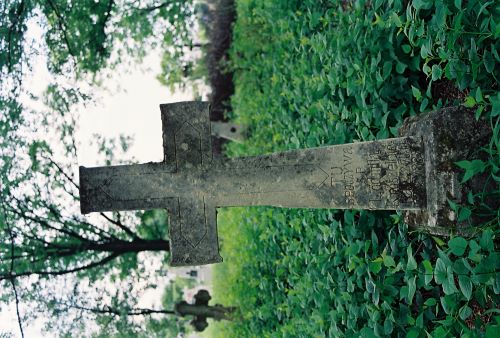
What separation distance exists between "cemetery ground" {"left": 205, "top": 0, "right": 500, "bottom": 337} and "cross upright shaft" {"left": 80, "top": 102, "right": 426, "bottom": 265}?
0.71m

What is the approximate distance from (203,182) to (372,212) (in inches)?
63.4

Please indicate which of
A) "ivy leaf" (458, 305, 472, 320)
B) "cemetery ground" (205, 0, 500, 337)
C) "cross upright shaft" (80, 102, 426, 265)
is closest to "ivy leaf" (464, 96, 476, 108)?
"cemetery ground" (205, 0, 500, 337)

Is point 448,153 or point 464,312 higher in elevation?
point 448,153

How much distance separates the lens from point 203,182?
155 inches

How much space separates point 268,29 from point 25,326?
6750mm

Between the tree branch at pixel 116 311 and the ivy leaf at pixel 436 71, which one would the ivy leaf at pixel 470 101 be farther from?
the tree branch at pixel 116 311

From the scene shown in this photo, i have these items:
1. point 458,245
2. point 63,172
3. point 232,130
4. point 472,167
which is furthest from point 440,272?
point 232,130

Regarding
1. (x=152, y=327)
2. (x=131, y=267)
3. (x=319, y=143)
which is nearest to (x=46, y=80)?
(x=131, y=267)

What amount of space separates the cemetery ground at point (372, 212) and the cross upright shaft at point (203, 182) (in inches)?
27.9

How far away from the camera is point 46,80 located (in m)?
9.45

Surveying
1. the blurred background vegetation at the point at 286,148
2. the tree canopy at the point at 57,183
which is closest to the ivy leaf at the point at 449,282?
the blurred background vegetation at the point at 286,148

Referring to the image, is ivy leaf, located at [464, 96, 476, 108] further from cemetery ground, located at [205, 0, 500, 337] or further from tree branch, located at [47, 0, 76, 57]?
tree branch, located at [47, 0, 76, 57]

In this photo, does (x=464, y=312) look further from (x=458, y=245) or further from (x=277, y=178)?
(x=277, y=178)

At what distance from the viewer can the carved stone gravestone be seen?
330 centimetres
